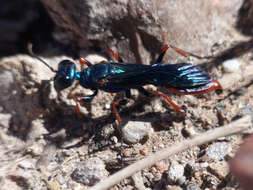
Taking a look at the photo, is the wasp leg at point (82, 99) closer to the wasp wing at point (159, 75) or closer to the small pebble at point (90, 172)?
the wasp wing at point (159, 75)

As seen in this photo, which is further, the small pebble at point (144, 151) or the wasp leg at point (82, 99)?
the wasp leg at point (82, 99)

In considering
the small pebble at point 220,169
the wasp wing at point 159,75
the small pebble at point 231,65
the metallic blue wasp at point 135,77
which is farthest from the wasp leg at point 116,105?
the small pebble at point 231,65

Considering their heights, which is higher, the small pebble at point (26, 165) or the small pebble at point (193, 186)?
the small pebble at point (26, 165)

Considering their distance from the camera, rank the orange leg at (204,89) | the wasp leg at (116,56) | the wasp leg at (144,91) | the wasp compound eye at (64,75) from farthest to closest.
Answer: the wasp leg at (116,56) → the wasp leg at (144,91) → the wasp compound eye at (64,75) → the orange leg at (204,89)

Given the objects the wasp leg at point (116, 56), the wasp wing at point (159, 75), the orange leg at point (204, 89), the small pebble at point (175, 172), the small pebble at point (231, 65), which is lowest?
the small pebble at point (175, 172)

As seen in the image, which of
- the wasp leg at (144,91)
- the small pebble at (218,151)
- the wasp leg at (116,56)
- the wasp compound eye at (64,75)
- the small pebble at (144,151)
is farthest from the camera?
the wasp leg at (116,56)
